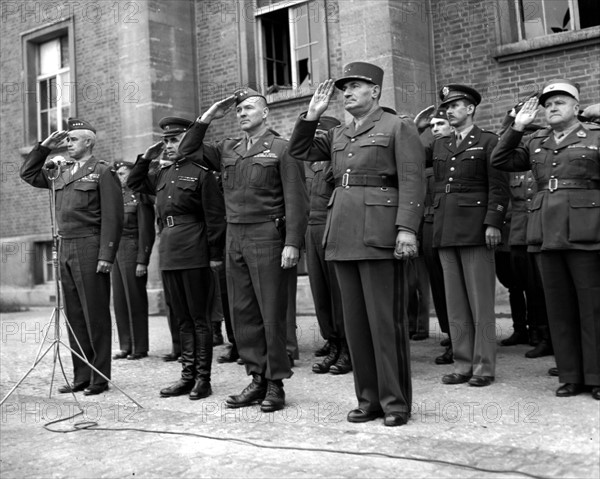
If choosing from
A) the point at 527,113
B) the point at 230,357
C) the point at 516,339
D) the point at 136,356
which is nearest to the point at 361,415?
the point at 527,113

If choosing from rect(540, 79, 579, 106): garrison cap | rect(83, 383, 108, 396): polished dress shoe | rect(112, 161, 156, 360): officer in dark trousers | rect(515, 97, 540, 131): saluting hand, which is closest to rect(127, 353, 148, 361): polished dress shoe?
rect(112, 161, 156, 360): officer in dark trousers

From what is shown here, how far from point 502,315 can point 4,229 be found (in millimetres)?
10623

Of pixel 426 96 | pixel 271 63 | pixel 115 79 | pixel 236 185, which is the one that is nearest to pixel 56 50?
pixel 115 79

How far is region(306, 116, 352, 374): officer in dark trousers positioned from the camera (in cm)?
673

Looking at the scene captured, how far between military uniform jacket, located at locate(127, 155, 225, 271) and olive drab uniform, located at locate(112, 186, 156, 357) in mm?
2109

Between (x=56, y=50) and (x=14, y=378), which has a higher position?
(x=56, y=50)

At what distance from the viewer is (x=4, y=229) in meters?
15.6

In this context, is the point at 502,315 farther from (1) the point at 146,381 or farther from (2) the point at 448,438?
(2) the point at 448,438

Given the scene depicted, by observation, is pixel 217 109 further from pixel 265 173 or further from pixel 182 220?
pixel 182 220

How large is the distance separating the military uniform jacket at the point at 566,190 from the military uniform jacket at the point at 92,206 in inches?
125

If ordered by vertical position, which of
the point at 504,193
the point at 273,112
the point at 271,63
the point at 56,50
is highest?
the point at 56,50

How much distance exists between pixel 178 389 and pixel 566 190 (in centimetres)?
316

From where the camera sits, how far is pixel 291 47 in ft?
40.3

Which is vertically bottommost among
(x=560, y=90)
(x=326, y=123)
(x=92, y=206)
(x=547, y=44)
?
(x=92, y=206)
